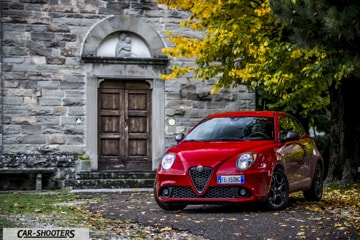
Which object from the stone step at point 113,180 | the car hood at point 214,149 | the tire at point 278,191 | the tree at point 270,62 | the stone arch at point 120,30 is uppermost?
the stone arch at point 120,30

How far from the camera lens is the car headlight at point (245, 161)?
10641 millimetres

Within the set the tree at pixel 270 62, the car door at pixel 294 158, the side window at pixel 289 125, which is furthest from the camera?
the tree at pixel 270 62

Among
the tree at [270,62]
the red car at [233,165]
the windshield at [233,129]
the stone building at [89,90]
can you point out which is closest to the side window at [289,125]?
the red car at [233,165]

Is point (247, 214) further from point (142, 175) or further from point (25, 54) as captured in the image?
point (25, 54)

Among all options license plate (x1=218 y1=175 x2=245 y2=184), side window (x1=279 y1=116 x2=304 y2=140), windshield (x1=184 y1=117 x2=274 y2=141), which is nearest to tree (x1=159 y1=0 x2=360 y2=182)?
side window (x1=279 y1=116 x2=304 y2=140)

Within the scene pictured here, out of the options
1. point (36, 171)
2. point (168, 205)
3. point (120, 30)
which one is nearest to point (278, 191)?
point (168, 205)

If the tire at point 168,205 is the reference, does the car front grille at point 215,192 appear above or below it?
above

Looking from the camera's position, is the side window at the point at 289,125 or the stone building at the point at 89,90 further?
the stone building at the point at 89,90

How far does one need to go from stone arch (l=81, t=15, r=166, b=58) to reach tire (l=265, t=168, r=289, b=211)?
7.98 m

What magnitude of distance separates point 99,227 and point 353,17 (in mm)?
4056

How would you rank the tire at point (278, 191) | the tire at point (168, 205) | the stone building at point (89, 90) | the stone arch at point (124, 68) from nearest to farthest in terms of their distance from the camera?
the tire at point (278, 191) → the tire at point (168, 205) → the stone building at point (89, 90) → the stone arch at point (124, 68)

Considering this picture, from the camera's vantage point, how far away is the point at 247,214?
10.5 meters

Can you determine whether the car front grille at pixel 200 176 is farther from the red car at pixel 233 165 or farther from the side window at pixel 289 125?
the side window at pixel 289 125

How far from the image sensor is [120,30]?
1856 cm
